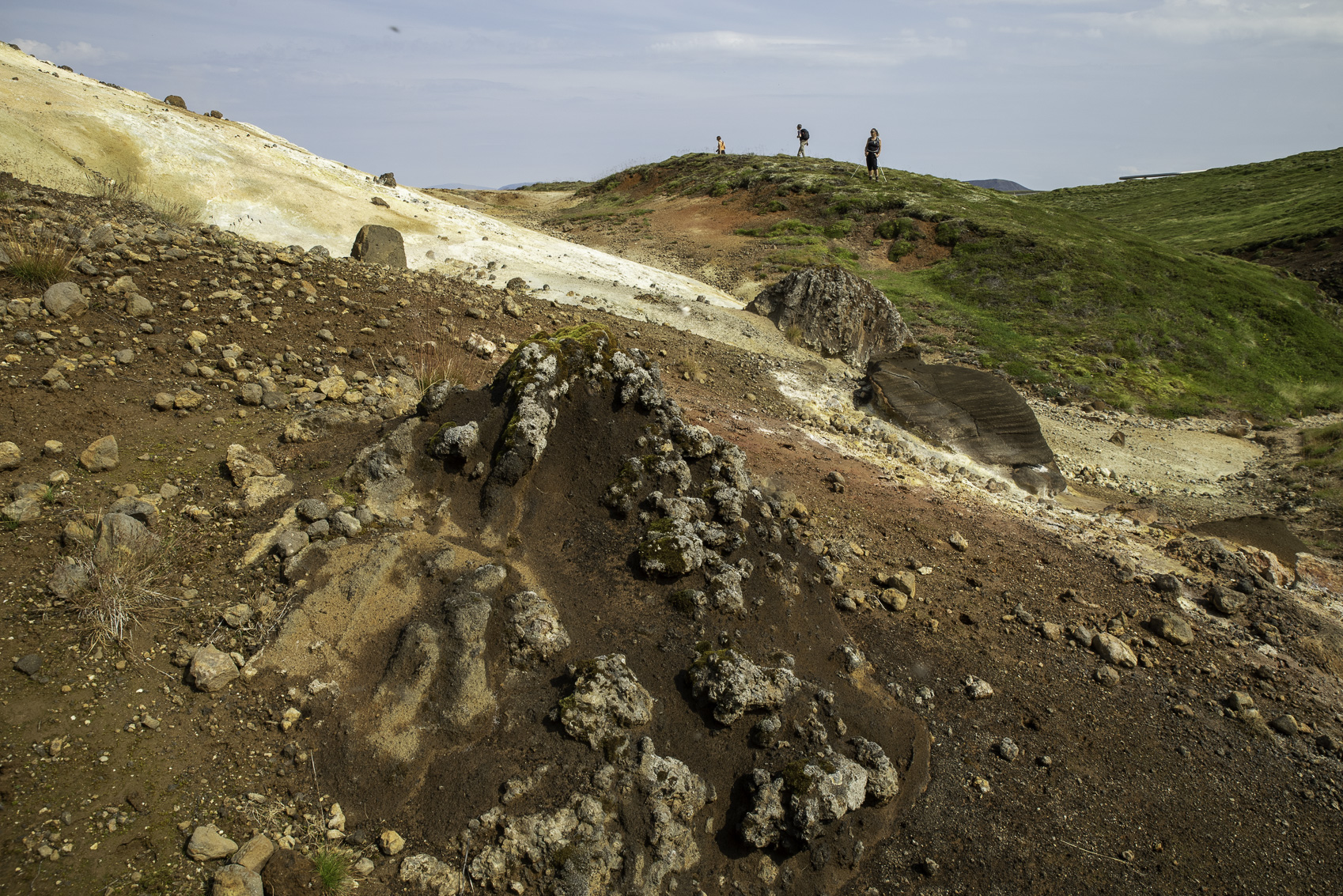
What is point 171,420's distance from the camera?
613 centimetres

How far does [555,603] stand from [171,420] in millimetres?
4054

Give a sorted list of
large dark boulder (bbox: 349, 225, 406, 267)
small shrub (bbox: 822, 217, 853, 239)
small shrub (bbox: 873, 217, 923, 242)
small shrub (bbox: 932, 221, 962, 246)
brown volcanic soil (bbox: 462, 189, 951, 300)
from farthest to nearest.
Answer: small shrub (bbox: 822, 217, 853, 239), small shrub (bbox: 873, 217, 923, 242), small shrub (bbox: 932, 221, 962, 246), brown volcanic soil (bbox: 462, 189, 951, 300), large dark boulder (bbox: 349, 225, 406, 267)

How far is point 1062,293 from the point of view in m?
26.1

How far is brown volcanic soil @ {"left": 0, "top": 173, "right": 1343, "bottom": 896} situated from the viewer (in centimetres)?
376

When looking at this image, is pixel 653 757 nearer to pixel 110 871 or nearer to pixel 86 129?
pixel 110 871

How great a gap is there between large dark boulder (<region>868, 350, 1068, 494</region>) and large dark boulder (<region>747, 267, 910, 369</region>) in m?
3.29

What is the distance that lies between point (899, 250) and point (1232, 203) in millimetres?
44349

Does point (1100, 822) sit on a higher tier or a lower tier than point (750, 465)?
lower

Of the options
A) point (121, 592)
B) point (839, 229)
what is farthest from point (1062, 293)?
point (121, 592)

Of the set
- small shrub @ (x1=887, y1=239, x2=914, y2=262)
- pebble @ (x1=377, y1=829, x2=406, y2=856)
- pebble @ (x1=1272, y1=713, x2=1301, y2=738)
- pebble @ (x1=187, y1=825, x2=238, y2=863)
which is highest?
small shrub @ (x1=887, y1=239, x2=914, y2=262)

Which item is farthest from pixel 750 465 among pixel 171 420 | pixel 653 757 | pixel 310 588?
pixel 171 420

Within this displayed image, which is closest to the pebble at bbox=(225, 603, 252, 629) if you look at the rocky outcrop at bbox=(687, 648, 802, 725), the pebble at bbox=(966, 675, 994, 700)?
the rocky outcrop at bbox=(687, 648, 802, 725)

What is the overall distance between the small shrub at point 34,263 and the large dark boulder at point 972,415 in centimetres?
1308

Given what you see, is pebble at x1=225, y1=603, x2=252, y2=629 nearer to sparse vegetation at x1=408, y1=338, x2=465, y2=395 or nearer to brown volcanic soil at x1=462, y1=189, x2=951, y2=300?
sparse vegetation at x1=408, y1=338, x2=465, y2=395
